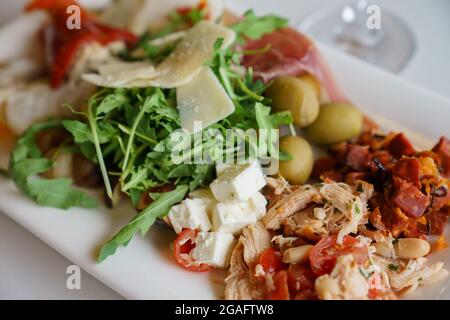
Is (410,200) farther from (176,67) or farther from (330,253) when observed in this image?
(176,67)

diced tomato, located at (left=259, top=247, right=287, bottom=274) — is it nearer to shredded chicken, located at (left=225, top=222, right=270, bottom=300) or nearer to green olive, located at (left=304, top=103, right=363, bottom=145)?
shredded chicken, located at (left=225, top=222, right=270, bottom=300)

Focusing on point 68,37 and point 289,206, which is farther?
point 68,37

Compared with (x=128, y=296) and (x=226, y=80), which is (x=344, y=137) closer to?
(x=226, y=80)

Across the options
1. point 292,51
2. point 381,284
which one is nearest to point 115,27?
point 292,51

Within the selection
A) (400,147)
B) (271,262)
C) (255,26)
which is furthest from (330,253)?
(255,26)

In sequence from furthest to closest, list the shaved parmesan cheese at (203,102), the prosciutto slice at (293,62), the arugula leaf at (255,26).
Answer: the arugula leaf at (255,26) < the prosciutto slice at (293,62) < the shaved parmesan cheese at (203,102)

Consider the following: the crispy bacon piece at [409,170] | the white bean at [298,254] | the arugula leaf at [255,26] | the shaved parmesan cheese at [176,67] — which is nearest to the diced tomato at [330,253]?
the white bean at [298,254]

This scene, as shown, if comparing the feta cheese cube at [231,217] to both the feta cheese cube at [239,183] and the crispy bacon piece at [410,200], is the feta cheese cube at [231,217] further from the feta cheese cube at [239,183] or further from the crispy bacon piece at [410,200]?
the crispy bacon piece at [410,200]
